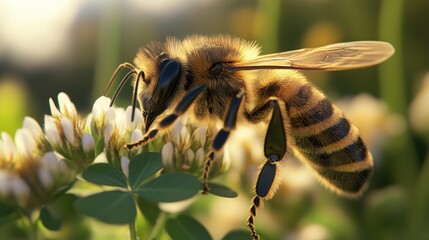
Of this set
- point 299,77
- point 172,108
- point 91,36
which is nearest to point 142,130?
point 172,108

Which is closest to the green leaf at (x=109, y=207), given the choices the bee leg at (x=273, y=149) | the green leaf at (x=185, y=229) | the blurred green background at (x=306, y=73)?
the green leaf at (x=185, y=229)

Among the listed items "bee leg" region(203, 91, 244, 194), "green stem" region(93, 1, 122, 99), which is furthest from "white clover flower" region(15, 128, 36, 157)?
"green stem" region(93, 1, 122, 99)

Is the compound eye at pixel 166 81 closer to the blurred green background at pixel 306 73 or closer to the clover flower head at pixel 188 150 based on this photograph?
the clover flower head at pixel 188 150

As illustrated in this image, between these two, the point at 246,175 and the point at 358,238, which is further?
the point at 358,238

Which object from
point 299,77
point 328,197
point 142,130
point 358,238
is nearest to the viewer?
point 142,130

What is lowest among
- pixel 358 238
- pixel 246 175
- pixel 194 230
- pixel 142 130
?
pixel 358 238

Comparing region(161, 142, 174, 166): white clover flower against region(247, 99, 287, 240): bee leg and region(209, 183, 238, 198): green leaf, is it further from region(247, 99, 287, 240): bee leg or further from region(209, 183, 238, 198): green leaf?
region(247, 99, 287, 240): bee leg

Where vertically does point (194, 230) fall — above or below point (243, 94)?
below

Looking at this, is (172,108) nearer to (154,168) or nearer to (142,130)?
(142,130)
